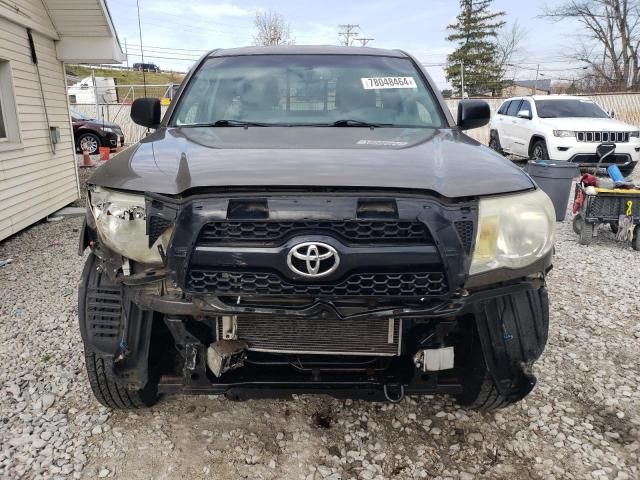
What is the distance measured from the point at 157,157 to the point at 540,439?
88.6 inches

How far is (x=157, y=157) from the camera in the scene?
2236mm

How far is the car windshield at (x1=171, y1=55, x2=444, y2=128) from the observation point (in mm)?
3051

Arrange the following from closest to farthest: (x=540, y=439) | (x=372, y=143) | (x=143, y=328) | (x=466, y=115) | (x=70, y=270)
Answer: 1. (x=143, y=328)
2. (x=372, y=143)
3. (x=540, y=439)
4. (x=466, y=115)
5. (x=70, y=270)

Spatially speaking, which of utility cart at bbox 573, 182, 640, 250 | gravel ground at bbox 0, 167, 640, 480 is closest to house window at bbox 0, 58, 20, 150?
gravel ground at bbox 0, 167, 640, 480

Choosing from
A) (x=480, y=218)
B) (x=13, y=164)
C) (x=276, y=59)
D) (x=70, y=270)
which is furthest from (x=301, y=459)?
(x=13, y=164)

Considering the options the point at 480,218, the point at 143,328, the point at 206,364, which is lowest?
the point at 206,364

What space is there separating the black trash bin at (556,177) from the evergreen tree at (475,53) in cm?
3906

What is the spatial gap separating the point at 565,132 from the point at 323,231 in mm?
10370

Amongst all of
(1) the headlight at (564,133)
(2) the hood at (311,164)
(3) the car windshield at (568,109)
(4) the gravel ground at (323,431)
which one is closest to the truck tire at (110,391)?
(4) the gravel ground at (323,431)

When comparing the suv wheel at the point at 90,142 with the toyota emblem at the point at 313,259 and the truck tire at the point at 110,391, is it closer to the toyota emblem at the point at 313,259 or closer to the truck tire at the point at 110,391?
the truck tire at the point at 110,391

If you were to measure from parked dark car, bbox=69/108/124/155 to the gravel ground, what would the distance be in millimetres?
15739

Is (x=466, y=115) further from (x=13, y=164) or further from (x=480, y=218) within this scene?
(x=13, y=164)

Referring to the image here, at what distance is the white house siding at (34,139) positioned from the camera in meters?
6.79

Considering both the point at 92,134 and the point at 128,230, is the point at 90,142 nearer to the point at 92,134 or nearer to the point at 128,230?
the point at 92,134
